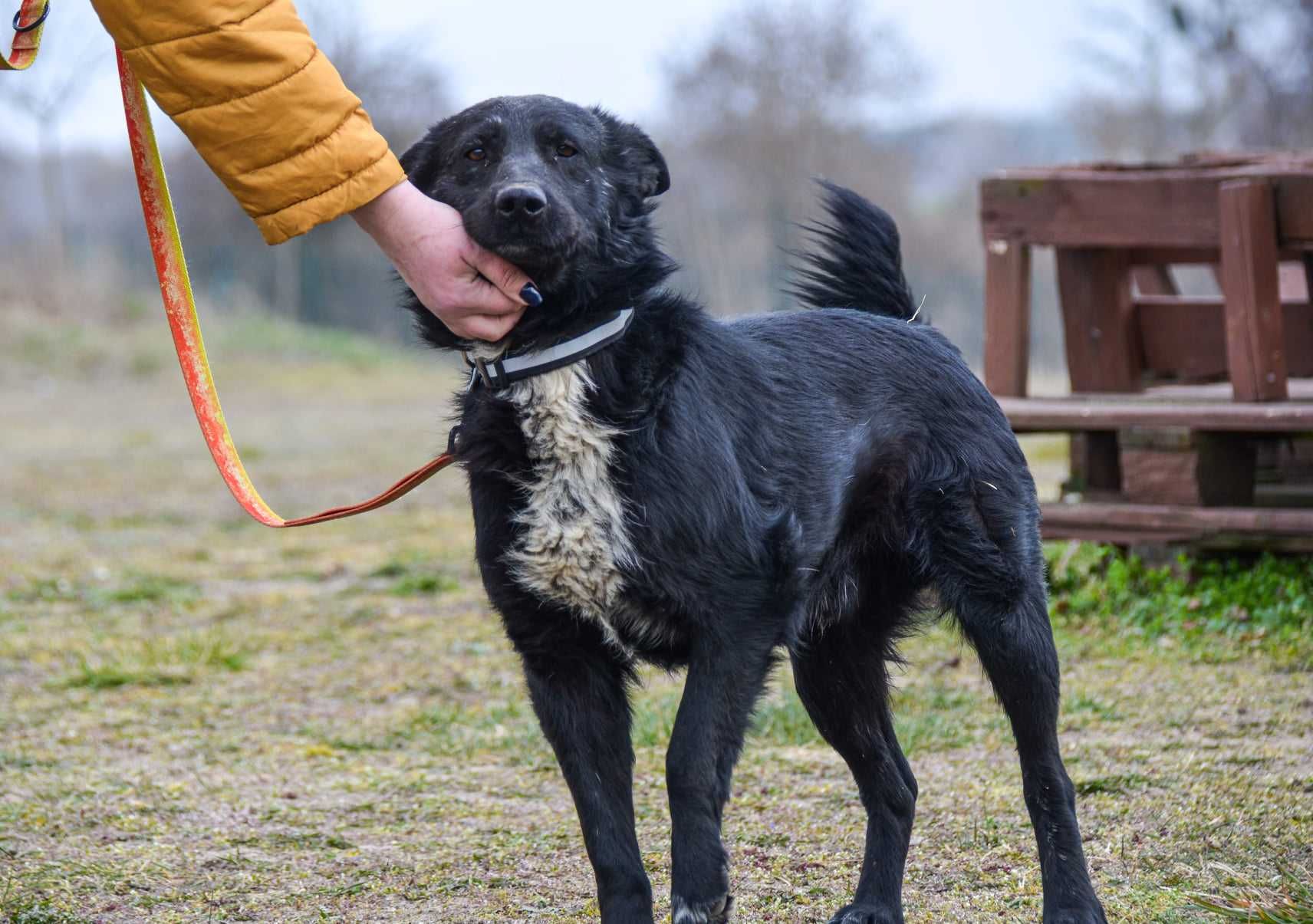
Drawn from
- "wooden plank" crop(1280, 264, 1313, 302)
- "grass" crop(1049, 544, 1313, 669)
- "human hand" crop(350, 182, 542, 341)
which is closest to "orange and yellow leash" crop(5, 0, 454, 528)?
"human hand" crop(350, 182, 542, 341)

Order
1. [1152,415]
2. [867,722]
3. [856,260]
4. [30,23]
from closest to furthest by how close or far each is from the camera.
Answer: [30,23] → [867,722] → [856,260] → [1152,415]

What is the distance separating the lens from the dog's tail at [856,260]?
132 inches

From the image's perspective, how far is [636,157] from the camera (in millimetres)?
2926

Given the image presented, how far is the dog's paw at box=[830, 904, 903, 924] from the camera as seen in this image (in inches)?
111

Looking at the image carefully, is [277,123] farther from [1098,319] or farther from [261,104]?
[1098,319]

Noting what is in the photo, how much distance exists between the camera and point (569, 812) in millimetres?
3650

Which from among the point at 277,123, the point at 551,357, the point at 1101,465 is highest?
the point at 277,123

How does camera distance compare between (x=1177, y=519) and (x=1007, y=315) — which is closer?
(x=1177, y=519)

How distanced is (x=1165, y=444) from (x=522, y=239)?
373cm

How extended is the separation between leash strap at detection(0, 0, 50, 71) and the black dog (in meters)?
0.74

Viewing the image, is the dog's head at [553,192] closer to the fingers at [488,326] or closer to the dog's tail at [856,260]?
the fingers at [488,326]

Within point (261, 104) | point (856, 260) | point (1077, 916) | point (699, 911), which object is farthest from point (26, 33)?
point (1077, 916)

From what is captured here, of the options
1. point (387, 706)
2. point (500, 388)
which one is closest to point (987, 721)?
point (387, 706)

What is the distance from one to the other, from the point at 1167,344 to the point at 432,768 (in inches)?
156
